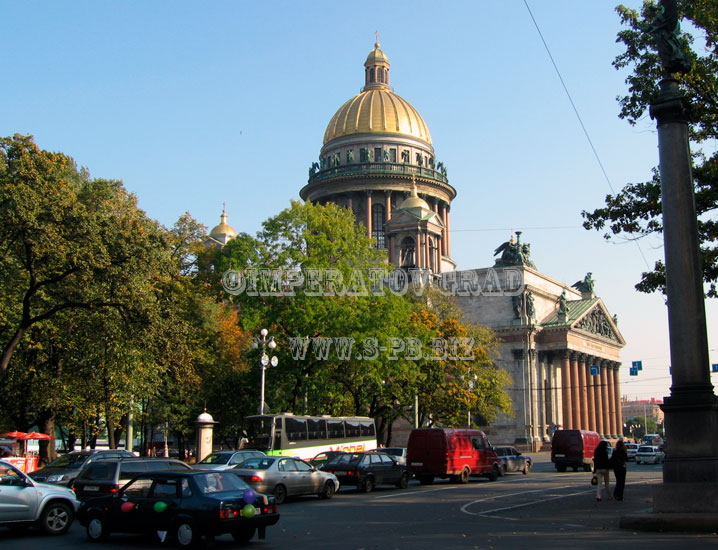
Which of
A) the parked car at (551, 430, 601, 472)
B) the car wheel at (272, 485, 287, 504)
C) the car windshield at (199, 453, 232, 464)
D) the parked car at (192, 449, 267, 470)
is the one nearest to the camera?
the car wheel at (272, 485, 287, 504)

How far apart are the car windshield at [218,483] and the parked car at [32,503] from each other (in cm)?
425

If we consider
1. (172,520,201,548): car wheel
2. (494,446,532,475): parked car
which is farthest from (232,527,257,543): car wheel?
(494,446,532,475): parked car

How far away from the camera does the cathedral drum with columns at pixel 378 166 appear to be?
361 feet

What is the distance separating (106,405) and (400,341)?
1759 centimetres

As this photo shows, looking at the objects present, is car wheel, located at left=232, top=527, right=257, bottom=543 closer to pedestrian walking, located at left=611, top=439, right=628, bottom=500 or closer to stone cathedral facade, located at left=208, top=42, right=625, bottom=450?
pedestrian walking, located at left=611, top=439, right=628, bottom=500

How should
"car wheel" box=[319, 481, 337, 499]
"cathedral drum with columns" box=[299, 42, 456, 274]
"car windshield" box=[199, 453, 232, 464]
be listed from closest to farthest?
1. "car wheel" box=[319, 481, 337, 499]
2. "car windshield" box=[199, 453, 232, 464]
3. "cathedral drum with columns" box=[299, 42, 456, 274]

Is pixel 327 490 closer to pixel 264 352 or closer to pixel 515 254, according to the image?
pixel 264 352

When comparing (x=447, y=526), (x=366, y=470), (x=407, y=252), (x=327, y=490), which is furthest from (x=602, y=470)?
(x=407, y=252)

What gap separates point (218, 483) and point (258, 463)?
1034cm

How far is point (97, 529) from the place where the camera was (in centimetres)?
1730

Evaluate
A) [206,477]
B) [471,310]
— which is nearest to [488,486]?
[206,477]

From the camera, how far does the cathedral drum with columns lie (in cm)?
11000

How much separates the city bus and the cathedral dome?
233ft

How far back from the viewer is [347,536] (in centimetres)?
1733
